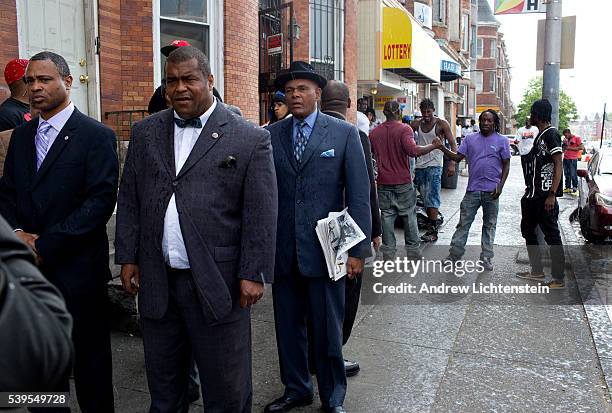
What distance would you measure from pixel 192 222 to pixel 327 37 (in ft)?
40.3

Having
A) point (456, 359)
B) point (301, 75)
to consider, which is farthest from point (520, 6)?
point (301, 75)

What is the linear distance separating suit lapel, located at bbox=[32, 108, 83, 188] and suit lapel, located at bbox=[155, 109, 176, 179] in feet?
1.66

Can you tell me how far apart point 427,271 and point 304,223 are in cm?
425

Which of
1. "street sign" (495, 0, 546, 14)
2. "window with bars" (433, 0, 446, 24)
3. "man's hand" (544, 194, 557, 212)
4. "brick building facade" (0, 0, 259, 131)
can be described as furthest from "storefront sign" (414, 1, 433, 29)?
"man's hand" (544, 194, 557, 212)

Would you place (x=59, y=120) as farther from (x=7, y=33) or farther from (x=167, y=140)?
(x=7, y=33)

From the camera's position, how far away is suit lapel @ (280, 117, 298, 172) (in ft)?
12.2

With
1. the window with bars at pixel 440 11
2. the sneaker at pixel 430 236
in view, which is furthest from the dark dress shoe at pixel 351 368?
the window with bars at pixel 440 11

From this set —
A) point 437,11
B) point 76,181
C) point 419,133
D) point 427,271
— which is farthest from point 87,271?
point 437,11

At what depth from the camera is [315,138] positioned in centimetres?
369

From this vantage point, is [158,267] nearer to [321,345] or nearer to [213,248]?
[213,248]

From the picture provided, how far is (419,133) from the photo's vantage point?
959cm

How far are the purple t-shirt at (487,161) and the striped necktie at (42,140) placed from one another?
5.35m

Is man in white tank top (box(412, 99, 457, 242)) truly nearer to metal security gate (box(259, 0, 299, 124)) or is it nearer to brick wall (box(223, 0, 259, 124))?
brick wall (box(223, 0, 259, 124))

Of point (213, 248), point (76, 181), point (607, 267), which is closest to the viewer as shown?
point (213, 248)
